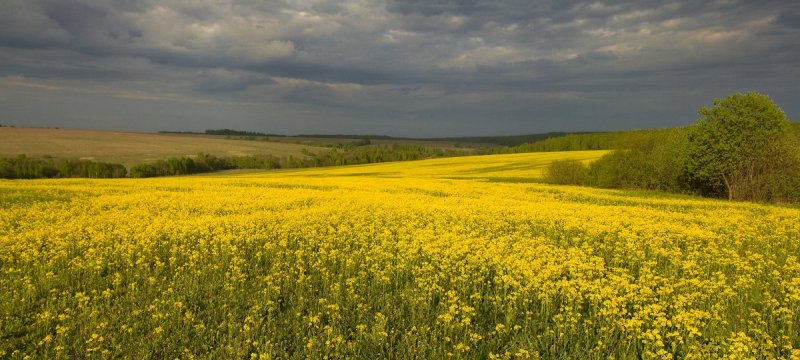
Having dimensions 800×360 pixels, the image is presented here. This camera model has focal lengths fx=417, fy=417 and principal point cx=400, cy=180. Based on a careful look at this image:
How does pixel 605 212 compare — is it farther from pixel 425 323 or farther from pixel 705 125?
pixel 705 125

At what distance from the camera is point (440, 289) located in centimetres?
749

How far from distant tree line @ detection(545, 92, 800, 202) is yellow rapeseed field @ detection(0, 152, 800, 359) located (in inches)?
578

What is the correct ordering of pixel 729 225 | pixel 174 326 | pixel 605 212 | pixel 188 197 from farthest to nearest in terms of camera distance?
pixel 188 197 → pixel 605 212 → pixel 729 225 → pixel 174 326

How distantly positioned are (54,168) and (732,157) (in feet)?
262

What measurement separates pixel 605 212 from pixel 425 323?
44.7 feet

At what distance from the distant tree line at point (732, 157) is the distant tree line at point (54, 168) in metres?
71.2

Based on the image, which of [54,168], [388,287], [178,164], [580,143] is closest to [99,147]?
[178,164]

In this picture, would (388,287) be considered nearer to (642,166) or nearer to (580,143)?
(642,166)

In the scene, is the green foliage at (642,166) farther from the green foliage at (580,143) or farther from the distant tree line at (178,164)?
the distant tree line at (178,164)

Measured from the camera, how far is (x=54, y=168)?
200 feet

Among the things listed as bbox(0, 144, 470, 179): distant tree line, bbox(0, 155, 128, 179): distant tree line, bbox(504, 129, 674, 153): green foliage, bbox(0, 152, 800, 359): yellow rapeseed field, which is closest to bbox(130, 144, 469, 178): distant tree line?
bbox(0, 144, 470, 179): distant tree line

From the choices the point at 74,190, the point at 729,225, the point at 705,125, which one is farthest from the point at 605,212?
the point at 74,190

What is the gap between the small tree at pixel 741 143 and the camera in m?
27.0

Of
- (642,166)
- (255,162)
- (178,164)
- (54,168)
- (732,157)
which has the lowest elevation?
(54,168)
